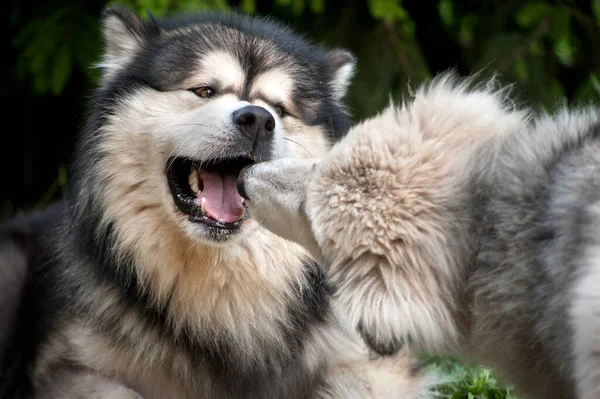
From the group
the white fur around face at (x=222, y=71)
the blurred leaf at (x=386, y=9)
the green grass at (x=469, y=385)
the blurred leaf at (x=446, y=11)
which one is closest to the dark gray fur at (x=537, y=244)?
the green grass at (x=469, y=385)

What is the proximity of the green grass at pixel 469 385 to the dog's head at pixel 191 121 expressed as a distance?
131cm

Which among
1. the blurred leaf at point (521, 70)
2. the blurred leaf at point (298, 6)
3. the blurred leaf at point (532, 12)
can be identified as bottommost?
the blurred leaf at point (298, 6)

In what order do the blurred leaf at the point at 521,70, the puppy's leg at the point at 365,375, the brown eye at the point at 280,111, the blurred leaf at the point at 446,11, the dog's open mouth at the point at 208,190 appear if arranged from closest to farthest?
the dog's open mouth at the point at 208,190 → the puppy's leg at the point at 365,375 → the brown eye at the point at 280,111 → the blurred leaf at the point at 521,70 → the blurred leaf at the point at 446,11

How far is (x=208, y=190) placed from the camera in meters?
4.30

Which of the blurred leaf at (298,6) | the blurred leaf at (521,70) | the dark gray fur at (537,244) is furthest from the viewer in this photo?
the blurred leaf at (521,70)

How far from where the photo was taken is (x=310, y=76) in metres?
4.55

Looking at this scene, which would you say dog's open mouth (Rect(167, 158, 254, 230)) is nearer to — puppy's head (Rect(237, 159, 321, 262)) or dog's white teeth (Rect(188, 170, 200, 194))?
dog's white teeth (Rect(188, 170, 200, 194))

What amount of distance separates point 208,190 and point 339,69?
99 centimetres

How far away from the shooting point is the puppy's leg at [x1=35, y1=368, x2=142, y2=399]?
4.07 m

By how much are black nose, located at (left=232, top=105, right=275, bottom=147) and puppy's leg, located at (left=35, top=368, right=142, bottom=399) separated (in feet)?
3.97

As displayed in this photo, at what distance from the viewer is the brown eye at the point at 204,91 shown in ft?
14.1

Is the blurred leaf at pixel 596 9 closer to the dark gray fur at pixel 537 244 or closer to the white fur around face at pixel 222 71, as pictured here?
the white fur around face at pixel 222 71

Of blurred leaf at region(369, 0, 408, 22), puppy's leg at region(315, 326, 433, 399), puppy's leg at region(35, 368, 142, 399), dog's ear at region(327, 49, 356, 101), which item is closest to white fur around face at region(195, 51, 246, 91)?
dog's ear at region(327, 49, 356, 101)

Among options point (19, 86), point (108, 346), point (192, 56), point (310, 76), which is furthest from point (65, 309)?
point (19, 86)
